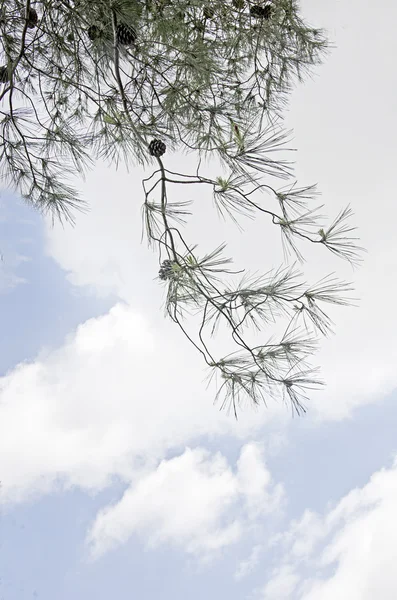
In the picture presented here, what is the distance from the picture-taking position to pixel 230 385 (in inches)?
44.0

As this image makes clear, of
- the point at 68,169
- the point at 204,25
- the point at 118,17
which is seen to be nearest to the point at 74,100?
the point at 68,169

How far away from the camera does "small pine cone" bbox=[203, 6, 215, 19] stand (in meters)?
1.49

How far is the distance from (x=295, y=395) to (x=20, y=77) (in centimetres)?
125

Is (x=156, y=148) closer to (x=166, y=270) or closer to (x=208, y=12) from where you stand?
(x=166, y=270)

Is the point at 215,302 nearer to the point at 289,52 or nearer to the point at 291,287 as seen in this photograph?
the point at 291,287

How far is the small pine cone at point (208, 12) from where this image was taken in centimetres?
149

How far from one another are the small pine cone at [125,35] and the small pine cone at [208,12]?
1.62ft

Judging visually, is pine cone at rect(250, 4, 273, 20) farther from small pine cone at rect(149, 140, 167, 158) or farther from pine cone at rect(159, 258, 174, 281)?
pine cone at rect(159, 258, 174, 281)

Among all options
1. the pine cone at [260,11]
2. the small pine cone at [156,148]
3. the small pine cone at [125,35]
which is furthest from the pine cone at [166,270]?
the pine cone at [260,11]

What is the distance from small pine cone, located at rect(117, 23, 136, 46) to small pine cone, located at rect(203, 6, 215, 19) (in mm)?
493

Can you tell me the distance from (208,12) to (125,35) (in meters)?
0.53

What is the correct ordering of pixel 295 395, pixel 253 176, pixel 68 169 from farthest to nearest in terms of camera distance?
pixel 68 169 < pixel 295 395 < pixel 253 176

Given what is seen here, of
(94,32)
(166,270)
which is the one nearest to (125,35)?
(94,32)

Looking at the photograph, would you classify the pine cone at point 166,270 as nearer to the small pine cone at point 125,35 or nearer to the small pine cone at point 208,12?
the small pine cone at point 125,35
